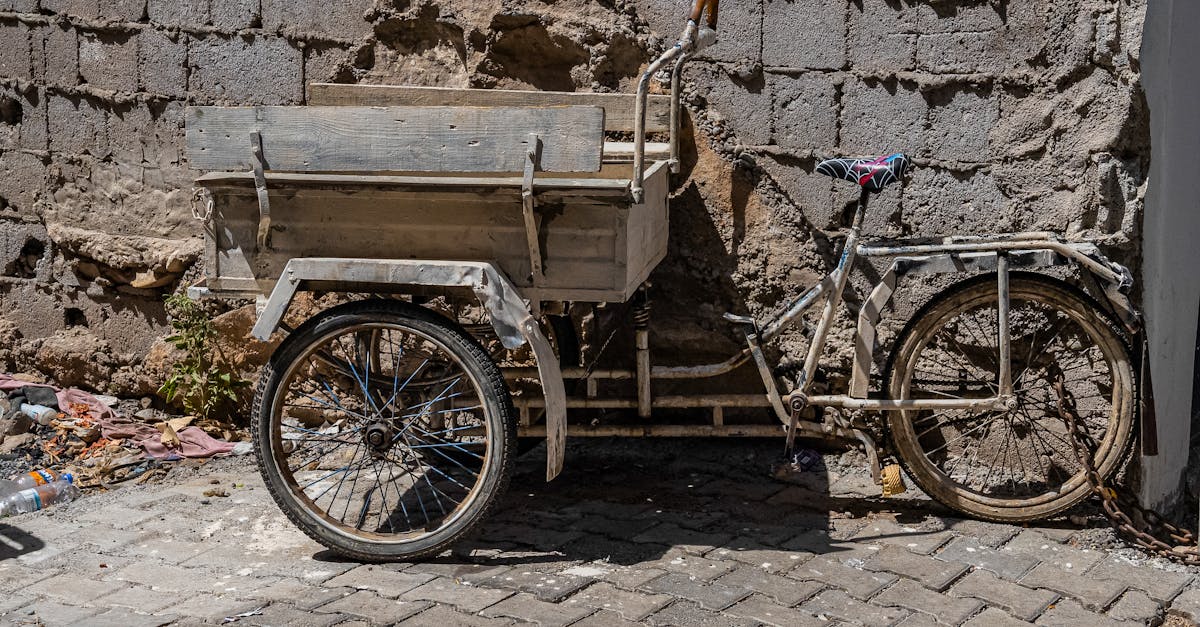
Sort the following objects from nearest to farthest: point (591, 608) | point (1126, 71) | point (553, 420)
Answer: point (591, 608)
point (553, 420)
point (1126, 71)

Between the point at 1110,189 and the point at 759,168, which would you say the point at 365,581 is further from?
the point at 1110,189

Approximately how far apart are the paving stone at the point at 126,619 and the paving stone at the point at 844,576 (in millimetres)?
1990

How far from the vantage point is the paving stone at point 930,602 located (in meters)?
3.98

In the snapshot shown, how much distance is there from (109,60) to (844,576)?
392 centimetres

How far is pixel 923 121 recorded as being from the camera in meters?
4.98

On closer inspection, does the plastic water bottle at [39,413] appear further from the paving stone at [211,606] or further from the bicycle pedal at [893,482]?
the bicycle pedal at [893,482]

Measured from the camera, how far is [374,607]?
4.01 m

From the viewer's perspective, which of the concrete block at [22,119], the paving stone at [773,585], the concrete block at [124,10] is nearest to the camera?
the paving stone at [773,585]

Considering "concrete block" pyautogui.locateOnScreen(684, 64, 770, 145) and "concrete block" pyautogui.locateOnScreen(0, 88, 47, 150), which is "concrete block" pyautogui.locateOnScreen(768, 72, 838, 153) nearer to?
"concrete block" pyautogui.locateOnScreen(684, 64, 770, 145)

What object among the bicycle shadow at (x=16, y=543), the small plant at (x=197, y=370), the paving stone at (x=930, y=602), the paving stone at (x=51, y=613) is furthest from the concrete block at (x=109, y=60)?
the paving stone at (x=930, y=602)

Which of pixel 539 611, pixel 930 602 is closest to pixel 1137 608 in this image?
pixel 930 602

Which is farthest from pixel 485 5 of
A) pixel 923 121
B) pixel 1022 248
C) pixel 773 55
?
pixel 1022 248

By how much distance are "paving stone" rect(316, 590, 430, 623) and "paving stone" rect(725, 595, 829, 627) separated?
984 millimetres

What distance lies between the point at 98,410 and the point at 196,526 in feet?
4.90
